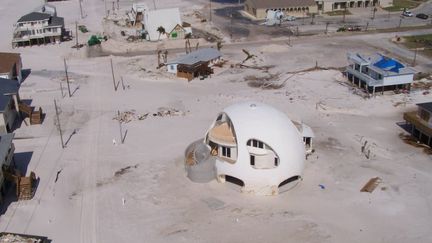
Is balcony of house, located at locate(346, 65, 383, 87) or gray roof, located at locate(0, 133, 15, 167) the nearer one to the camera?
gray roof, located at locate(0, 133, 15, 167)

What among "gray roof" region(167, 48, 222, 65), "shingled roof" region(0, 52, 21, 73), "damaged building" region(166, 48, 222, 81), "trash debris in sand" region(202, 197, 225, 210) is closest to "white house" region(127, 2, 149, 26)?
"gray roof" region(167, 48, 222, 65)

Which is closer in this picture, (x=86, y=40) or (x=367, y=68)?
(x=367, y=68)

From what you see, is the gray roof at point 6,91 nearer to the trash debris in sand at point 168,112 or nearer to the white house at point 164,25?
the trash debris in sand at point 168,112

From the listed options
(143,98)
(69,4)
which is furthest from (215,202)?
(69,4)

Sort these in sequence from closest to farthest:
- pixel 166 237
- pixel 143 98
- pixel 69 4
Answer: pixel 166 237
pixel 143 98
pixel 69 4

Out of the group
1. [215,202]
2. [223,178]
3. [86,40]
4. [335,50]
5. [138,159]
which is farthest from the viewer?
[86,40]

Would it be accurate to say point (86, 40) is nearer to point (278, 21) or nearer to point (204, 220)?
point (278, 21)

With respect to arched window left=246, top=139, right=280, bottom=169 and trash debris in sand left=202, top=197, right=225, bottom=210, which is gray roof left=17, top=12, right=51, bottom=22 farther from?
trash debris in sand left=202, top=197, right=225, bottom=210

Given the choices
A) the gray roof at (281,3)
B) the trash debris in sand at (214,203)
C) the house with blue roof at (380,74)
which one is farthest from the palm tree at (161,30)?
the trash debris in sand at (214,203)
